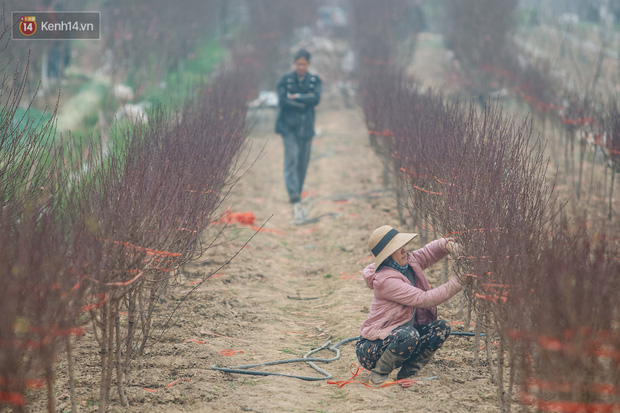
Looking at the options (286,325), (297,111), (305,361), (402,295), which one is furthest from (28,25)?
(402,295)

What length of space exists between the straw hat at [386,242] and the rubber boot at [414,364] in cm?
66

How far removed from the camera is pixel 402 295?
3979 millimetres

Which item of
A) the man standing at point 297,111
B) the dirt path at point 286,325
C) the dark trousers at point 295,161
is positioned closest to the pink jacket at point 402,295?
the dirt path at point 286,325

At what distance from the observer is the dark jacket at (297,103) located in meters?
9.19

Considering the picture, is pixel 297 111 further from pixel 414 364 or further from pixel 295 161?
pixel 414 364

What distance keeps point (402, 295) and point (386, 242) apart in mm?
339

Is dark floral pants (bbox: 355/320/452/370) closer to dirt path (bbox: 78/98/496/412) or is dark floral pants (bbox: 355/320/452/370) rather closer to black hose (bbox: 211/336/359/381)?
dirt path (bbox: 78/98/496/412)

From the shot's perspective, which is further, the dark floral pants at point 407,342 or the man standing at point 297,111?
the man standing at point 297,111

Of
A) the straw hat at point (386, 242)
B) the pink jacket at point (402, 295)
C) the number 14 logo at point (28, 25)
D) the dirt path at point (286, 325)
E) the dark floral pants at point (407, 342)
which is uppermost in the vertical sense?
the number 14 logo at point (28, 25)

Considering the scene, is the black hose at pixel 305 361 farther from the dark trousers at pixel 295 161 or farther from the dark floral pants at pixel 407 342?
the dark trousers at pixel 295 161

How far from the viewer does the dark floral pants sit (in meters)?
4.02

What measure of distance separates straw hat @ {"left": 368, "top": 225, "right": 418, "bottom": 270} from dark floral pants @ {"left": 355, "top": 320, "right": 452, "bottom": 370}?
17.7 inches

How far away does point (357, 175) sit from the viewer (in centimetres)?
1232

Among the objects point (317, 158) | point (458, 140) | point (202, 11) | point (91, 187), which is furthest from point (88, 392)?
point (202, 11)
